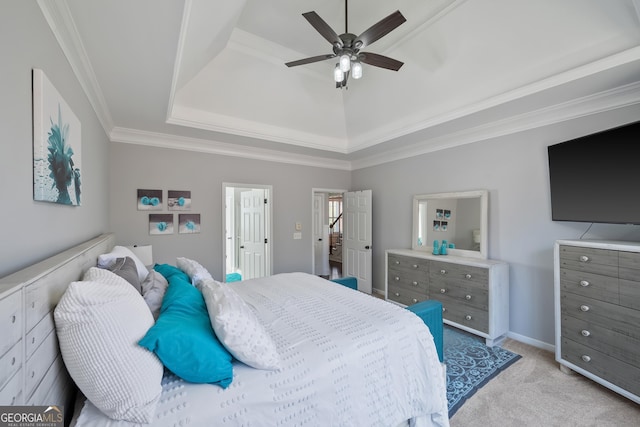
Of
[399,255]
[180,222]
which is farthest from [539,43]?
[180,222]

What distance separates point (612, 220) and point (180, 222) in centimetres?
483

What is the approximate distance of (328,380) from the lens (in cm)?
133

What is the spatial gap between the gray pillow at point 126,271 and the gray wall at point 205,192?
2.01 m

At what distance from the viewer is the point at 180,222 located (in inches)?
151

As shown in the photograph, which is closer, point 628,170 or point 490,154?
point 628,170

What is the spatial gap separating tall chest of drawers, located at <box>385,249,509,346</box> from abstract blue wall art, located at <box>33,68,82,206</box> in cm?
376

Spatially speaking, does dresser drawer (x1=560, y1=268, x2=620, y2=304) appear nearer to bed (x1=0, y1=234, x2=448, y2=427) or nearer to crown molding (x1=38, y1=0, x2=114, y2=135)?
bed (x1=0, y1=234, x2=448, y2=427)

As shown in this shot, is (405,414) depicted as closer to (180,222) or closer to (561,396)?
(561,396)

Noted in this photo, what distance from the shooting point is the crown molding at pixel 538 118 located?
2.44m

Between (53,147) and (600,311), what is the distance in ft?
13.2

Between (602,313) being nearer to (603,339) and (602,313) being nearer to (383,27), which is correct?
(603,339)

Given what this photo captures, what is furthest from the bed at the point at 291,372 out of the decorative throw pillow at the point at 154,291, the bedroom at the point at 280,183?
the bedroom at the point at 280,183

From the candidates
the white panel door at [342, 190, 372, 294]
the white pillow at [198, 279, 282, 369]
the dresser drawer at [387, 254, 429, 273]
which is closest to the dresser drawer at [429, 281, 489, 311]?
the dresser drawer at [387, 254, 429, 273]

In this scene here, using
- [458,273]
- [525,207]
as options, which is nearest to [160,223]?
[458,273]
